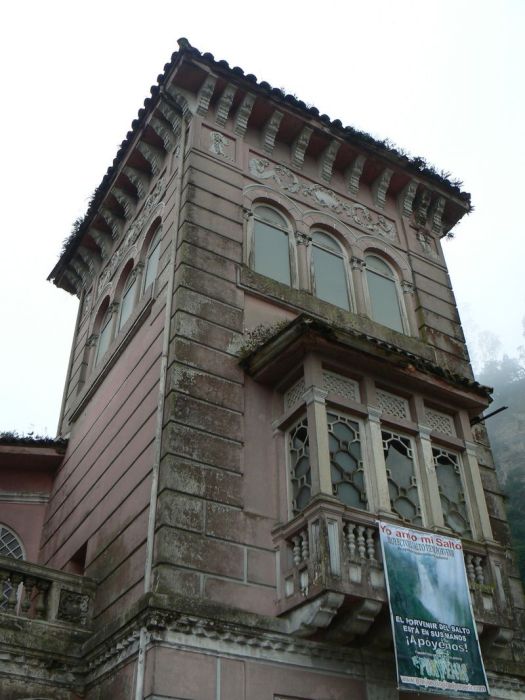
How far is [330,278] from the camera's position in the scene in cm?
1432

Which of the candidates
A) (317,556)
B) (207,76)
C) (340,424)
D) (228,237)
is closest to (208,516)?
(317,556)

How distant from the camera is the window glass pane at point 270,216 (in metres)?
14.1

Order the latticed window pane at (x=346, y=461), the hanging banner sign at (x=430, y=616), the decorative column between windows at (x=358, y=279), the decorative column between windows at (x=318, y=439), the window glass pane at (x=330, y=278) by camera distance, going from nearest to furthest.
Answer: the hanging banner sign at (x=430, y=616) < the decorative column between windows at (x=318, y=439) < the latticed window pane at (x=346, y=461) < the window glass pane at (x=330, y=278) < the decorative column between windows at (x=358, y=279)

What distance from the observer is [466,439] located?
1170 cm

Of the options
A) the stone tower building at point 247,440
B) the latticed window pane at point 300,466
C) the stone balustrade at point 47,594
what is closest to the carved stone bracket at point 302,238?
the stone tower building at point 247,440

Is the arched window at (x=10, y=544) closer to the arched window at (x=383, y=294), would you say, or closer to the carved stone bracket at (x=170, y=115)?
the arched window at (x=383, y=294)

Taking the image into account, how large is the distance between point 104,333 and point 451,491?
820 cm

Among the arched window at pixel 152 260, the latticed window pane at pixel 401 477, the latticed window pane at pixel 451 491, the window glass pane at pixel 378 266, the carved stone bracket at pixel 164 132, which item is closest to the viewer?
the latticed window pane at pixel 401 477

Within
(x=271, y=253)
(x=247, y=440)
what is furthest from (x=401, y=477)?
(x=271, y=253)

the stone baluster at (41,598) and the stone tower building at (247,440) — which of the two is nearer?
the stone tower building at (247,440)

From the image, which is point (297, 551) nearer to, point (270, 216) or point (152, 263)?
point (152, 263)

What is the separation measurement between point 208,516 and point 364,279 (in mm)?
6739

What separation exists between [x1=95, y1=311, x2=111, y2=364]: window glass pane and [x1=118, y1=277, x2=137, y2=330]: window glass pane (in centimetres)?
54

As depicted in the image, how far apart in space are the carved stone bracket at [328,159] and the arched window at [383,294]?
1.95 meters
